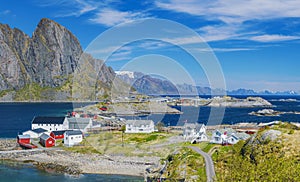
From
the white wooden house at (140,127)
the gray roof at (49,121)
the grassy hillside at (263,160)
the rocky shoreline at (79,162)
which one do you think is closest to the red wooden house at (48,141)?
the rocky shoreline at (79,162)

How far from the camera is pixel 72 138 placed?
5191 centimetres

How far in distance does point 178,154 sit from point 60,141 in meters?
24.2

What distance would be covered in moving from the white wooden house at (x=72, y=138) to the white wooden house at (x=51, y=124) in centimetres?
1221

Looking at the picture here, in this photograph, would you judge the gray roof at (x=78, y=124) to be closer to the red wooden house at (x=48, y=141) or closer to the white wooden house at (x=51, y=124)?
the white wooden house at (x=51, y=124)

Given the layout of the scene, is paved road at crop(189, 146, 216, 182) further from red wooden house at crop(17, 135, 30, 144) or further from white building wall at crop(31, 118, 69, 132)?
white building wall at crop(31, 118, 69, 132)

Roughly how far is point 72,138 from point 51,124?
51.8 ft

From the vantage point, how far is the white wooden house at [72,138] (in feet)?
169

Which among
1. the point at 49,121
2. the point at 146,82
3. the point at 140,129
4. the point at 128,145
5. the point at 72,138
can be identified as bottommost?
the point at 128,145

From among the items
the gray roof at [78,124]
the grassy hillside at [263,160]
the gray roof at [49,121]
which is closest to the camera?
the grassy hillside at [263,160]

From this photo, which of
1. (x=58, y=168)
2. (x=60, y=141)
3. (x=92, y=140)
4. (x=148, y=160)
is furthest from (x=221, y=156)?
(x=60, y=141)

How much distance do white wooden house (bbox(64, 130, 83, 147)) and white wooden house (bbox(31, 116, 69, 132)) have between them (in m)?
12.2

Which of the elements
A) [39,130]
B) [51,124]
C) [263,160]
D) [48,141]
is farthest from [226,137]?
[51,124]

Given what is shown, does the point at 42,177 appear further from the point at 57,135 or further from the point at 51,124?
the point at 51,124

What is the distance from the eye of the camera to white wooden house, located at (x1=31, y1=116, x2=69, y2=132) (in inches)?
2539
